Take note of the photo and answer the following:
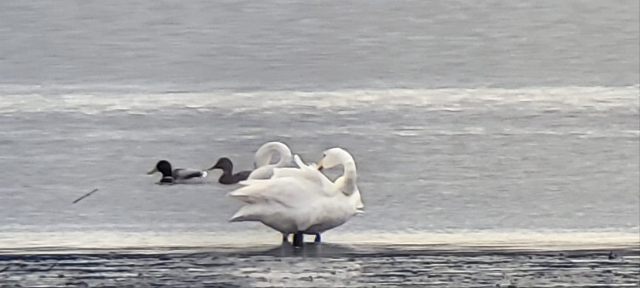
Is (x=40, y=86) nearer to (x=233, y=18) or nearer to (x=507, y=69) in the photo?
(x=233, y=18)

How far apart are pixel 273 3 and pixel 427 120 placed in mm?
664

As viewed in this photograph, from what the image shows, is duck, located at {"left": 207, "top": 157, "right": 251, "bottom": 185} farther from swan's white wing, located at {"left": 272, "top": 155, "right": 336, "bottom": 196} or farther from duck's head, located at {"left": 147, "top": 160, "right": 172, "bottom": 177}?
swan's white wing, located at {"left": 272, "top": 155, "right": 336, "bottom": 196}

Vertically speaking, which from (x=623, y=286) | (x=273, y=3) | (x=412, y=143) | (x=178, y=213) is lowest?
(x=623, y=286)

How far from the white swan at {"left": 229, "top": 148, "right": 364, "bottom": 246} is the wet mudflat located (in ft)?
0.12

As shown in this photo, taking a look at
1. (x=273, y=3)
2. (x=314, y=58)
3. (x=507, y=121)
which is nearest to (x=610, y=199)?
(x=507, y=121)

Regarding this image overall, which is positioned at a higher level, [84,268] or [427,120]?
[427,120]

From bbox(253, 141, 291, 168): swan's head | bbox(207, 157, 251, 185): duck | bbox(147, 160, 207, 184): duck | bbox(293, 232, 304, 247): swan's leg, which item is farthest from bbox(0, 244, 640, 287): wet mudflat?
bbox(147, 160, 207, 184): duck

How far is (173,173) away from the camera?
2756mm

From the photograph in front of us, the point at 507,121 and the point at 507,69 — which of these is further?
the point at 507,69

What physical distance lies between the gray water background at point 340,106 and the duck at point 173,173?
3 centimetres

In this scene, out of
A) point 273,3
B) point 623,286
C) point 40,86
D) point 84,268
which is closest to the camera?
point 623,286

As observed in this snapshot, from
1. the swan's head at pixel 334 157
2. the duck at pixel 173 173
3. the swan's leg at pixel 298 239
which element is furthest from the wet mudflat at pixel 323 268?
the duck at pixel 173 173

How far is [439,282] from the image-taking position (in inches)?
54.7

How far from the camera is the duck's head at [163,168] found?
2713 millimetres
